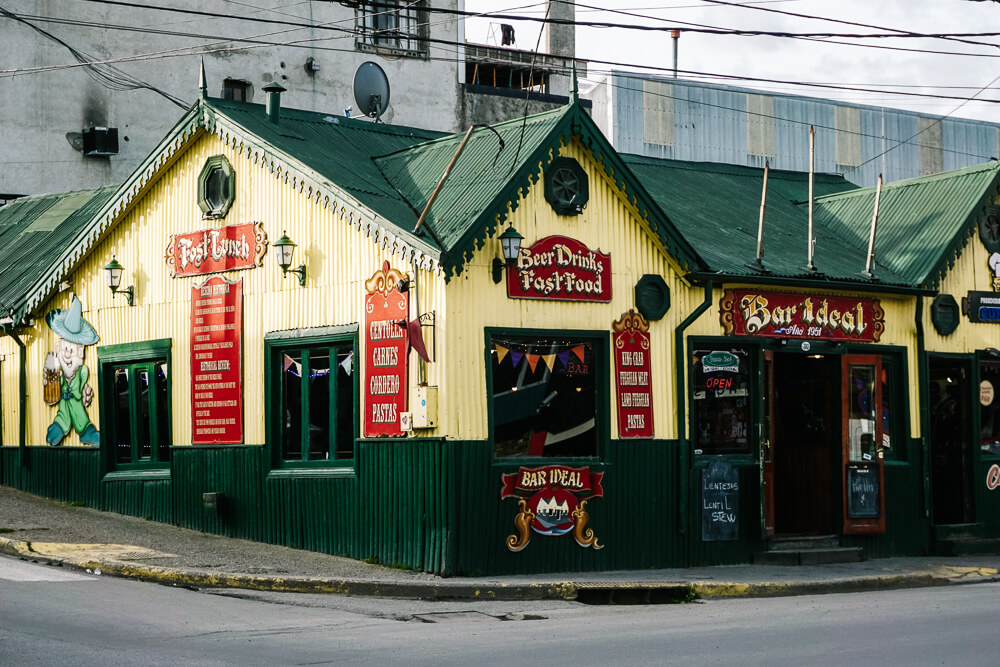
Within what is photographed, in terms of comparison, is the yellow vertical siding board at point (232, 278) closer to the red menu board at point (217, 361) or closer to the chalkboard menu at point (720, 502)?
the red menu board at point (217, 361)

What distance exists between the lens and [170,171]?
17.9 metres

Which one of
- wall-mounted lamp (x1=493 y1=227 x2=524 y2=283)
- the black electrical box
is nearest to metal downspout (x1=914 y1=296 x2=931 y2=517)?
wall-mounted lamp (x1=493 y1=227 x2=524 y2=283)

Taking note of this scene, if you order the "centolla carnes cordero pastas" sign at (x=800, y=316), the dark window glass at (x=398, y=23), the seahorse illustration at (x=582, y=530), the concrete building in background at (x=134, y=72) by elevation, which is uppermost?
the dark window glass at (x=398, y=23)

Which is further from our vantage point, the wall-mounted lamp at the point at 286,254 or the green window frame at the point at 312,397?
the wall-mounted lamp at the point at 286,254

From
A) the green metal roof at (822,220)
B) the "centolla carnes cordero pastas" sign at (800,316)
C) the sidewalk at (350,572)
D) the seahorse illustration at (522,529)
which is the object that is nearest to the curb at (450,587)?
the sidewalk at (350,572)

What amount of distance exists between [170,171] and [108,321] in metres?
2.42

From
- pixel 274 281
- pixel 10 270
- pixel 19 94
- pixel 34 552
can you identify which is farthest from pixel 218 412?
pixel 19 94

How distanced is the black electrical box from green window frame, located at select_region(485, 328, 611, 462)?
65.0 feet

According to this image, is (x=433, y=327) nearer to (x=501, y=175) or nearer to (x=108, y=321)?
(x=501, y=175)

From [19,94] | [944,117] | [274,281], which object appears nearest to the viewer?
[274,281]

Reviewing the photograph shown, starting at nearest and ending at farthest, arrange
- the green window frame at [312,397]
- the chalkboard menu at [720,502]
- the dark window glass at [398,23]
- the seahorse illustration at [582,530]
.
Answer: the seahorse illustration at [582,530] < the green window frame at [312,397] < the chalkboard menu at [720,502] < the dark window glass at [398,23]

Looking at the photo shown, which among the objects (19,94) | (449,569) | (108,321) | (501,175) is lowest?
(449,569)

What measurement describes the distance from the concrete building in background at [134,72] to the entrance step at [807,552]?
50.2ft

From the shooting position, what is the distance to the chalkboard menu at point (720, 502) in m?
16.3
